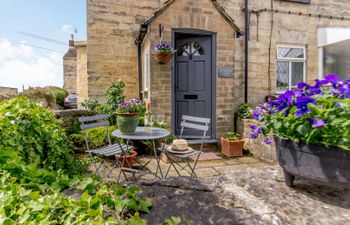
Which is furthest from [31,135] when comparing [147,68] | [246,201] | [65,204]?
[147,68]

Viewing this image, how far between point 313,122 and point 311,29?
8041 mm

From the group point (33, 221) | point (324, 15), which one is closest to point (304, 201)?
point (33, 221)

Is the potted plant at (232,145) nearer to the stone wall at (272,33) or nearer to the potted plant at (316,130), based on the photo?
the stone wall at (272,33)

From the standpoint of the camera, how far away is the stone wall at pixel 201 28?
5.58m

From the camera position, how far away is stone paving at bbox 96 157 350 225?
2.89ft

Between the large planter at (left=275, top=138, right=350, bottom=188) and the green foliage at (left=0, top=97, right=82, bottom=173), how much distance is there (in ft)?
5.28

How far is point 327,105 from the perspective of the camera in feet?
2.99

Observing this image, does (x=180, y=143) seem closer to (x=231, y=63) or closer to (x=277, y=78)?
(x=231, y=63)

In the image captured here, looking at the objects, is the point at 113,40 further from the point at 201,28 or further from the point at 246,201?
the point at 246,201

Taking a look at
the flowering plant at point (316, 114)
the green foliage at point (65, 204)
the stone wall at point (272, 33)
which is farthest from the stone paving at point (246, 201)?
the stone wall at point (272, 33)

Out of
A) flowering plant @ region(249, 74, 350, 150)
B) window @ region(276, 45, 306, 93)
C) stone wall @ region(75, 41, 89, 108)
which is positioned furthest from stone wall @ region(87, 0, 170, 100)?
flowering plant @ region(249, 74, 350, 150)

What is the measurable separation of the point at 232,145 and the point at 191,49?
100 inches

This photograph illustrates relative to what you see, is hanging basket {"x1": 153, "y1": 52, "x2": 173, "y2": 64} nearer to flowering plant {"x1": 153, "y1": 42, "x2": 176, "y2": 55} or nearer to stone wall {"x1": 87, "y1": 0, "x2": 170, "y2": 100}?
flowering plant {"x1": 153, "y1": 42, "x2": 176, "y2": 55}

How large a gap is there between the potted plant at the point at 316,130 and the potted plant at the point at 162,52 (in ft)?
14.3
